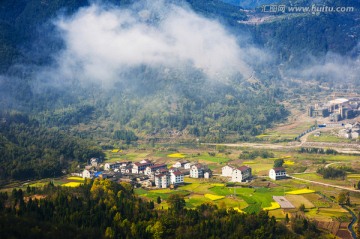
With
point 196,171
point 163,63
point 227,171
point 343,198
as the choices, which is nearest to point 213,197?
point 196,171

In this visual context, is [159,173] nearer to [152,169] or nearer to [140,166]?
[152,169]

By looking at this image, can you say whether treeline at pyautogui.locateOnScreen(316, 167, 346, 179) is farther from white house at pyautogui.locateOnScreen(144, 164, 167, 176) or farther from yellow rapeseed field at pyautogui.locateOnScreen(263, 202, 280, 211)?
white house at pyautogui.locateOnScreen(144, 164, 167, 176)

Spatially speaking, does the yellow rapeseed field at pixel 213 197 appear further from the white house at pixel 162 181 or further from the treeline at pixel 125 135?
the treeline at pixel 125 135

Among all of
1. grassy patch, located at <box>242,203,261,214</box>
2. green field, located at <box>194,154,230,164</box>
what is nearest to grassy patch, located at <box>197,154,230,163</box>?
green field, located at <box>194,154,230,164</box>

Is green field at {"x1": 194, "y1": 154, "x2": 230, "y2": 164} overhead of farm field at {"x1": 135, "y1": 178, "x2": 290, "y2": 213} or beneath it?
overhead

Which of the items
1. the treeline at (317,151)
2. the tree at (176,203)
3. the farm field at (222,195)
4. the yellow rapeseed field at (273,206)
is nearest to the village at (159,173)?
the farm field at (222,195)

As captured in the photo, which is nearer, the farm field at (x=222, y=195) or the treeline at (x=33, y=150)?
the farm field at (x=222, y=195)
